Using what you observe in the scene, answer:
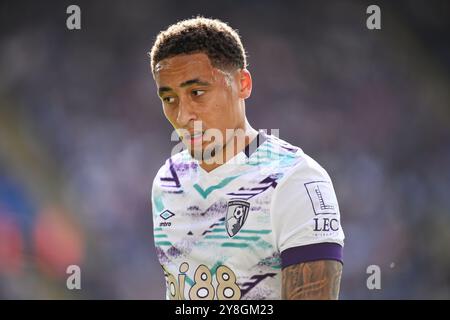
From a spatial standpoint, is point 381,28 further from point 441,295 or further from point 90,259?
point 90,259

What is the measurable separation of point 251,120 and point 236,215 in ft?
21.4

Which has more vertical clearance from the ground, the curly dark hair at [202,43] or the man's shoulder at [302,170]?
the curly dark hair at [202,43]

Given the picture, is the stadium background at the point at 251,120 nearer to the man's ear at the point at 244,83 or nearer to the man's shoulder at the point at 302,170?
the man's ear at the point at 244,83

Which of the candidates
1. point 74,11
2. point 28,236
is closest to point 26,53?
point 74,11

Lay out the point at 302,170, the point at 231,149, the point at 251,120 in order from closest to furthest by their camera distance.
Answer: the point at 302,170 → the point at 231,149 → the point at 251,120

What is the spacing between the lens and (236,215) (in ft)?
9.50

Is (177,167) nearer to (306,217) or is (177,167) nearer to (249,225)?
(249,225)

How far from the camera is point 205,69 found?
118 inches

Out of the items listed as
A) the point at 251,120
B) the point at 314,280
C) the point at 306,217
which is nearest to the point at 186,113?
the point at 306,217

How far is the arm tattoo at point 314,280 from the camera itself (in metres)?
2.58

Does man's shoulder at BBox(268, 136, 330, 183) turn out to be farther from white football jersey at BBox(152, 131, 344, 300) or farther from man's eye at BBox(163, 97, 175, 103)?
man's eye at BBox(163, 97, 175, 103)

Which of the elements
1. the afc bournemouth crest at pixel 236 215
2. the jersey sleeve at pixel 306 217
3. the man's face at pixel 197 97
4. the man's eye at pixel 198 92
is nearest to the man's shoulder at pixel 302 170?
the jersey sleeve at pixel 306 217

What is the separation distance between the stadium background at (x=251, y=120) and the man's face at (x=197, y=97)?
585 centimetres

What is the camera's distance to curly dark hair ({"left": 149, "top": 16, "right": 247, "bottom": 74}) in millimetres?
3033
